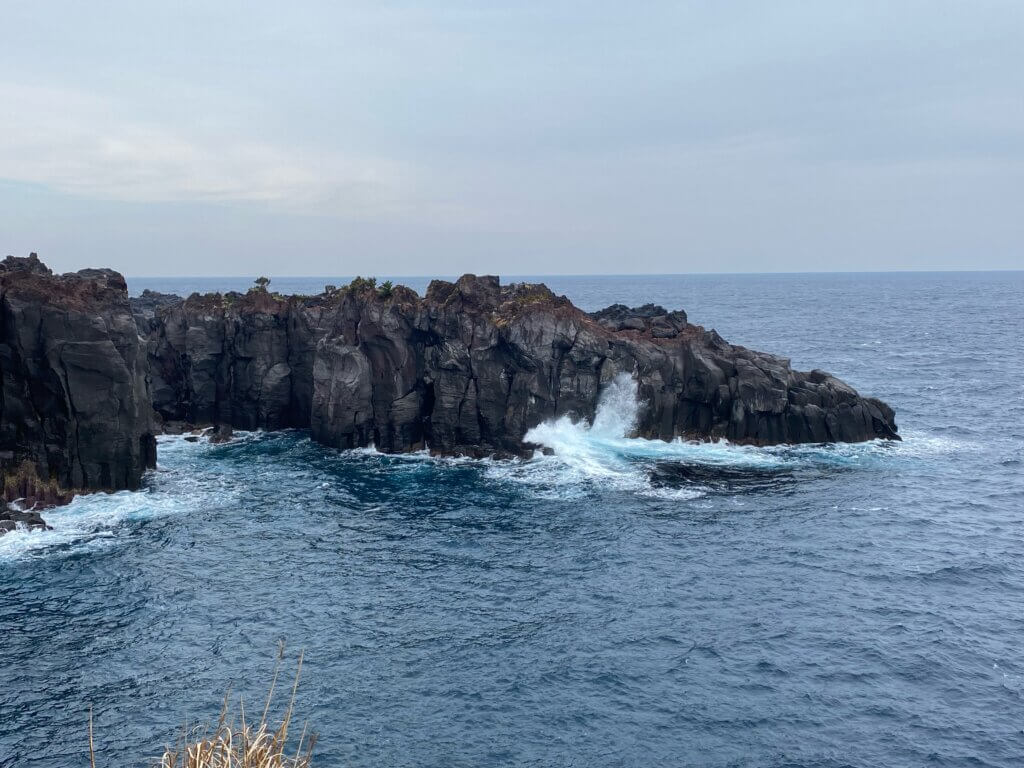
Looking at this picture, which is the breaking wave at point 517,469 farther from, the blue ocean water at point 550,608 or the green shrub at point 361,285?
the green shrub at point 361,285

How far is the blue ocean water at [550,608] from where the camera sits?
3922cm

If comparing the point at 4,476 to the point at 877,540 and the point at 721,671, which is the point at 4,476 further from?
the point at 877,540

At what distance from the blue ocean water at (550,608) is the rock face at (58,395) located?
3919 mm

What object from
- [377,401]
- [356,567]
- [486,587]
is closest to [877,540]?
[486,587]

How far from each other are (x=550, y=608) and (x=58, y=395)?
47.1 meters

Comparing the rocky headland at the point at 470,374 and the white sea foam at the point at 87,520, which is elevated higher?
the rocky headland at the point at 470,374

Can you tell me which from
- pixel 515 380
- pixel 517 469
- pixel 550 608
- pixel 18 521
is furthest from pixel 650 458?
pixel 18 521

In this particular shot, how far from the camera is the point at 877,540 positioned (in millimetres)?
61969

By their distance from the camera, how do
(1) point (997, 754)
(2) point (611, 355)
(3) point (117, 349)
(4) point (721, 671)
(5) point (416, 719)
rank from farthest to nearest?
1. (2) point (611, 355)
2. (3) point (117, 349)
3. (4) point (721, 671)
4. (5) point (416, 719)
5. (1) point (997, 754)

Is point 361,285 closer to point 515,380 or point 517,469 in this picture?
point 515,380

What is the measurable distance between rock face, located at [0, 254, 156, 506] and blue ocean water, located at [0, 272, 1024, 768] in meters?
3.92

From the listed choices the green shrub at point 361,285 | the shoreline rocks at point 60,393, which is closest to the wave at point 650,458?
the green shrub at point 361,285

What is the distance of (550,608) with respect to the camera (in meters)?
51.6

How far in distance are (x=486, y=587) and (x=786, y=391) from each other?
4774 centimetres
